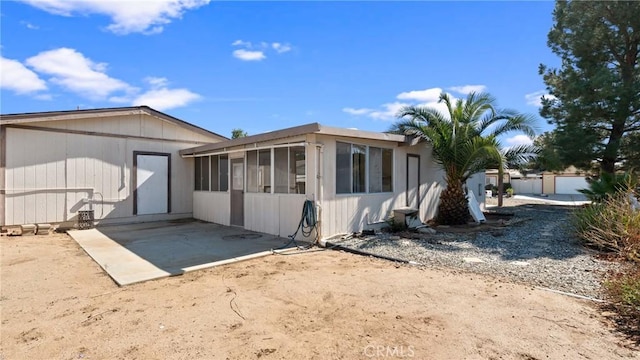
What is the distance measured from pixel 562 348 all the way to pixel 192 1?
8.59m

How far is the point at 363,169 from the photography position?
822 cm

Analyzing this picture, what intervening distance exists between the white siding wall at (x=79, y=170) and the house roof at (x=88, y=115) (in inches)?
10.9

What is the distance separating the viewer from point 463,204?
9719mm

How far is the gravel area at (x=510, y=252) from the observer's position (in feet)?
15.7

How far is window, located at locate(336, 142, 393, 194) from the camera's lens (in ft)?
25.4

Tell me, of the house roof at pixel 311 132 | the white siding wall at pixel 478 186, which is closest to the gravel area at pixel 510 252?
the house roof at pixel 311 132

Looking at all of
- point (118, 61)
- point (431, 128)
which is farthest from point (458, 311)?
point (118, 61)

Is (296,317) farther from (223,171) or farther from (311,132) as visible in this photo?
(223,171)

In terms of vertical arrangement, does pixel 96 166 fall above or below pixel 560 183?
above

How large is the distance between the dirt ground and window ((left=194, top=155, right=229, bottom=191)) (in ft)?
17.3

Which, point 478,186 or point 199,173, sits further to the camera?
point 478,186

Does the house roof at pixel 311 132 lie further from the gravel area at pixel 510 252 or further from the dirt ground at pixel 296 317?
the dirt ground at pixel 296 317

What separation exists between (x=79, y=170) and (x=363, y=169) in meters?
8.23

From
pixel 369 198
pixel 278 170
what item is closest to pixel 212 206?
pixel 278 170
